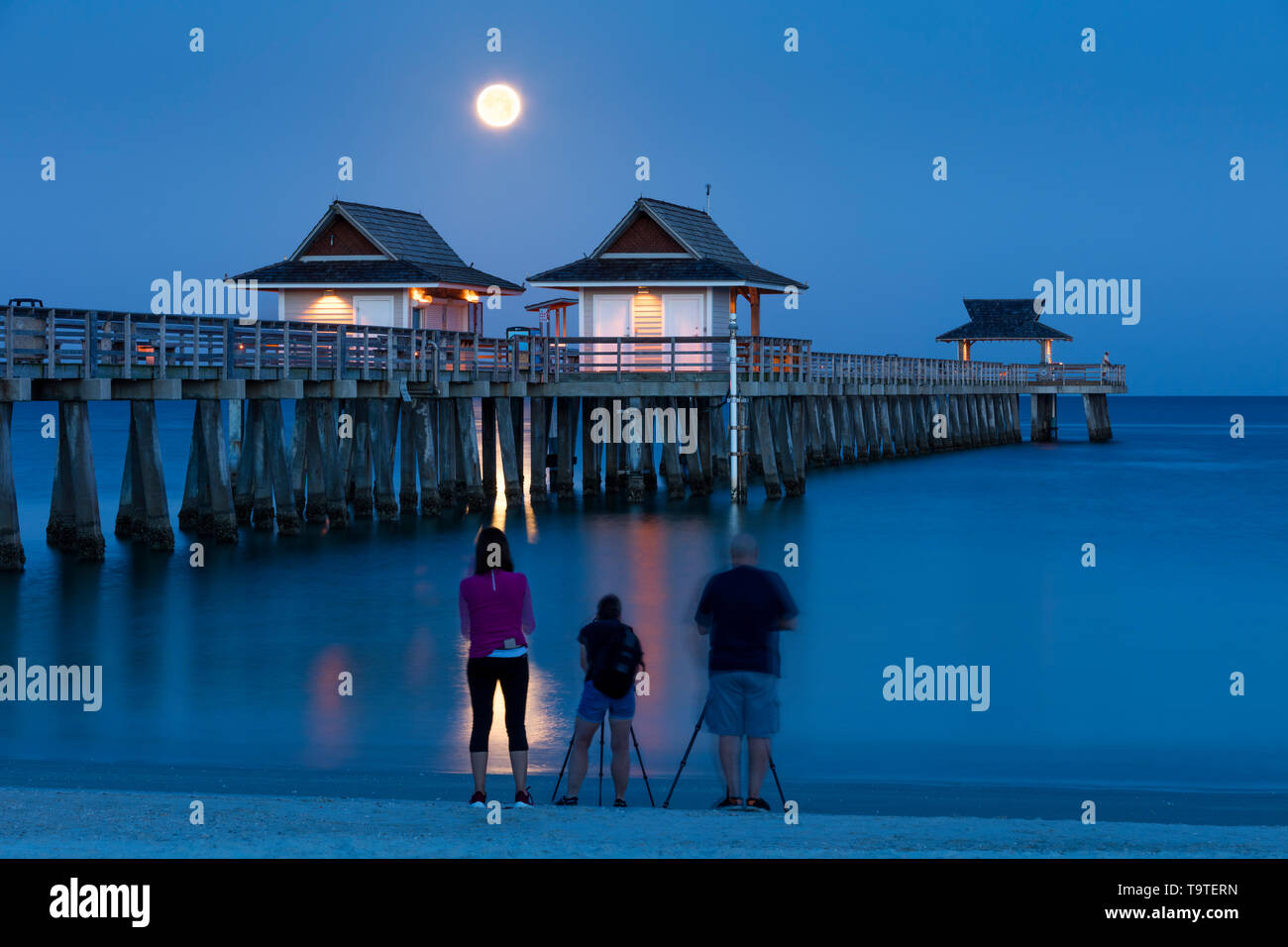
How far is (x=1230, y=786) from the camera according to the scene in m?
10.5

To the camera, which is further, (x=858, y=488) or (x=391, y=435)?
(x=858, y=488)

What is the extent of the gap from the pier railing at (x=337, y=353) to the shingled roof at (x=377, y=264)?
2.83m

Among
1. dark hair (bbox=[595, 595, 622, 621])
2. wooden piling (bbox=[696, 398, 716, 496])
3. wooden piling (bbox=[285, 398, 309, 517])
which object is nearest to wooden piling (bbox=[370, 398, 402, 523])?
wooden piling (bbox=[285, 398, 309, 517])

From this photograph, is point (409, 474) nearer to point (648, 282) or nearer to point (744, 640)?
point (648, 282)

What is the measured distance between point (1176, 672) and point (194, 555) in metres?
13.7

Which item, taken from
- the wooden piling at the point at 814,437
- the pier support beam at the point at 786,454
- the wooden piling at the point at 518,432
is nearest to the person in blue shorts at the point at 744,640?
the wooden piling at the point at 518,432

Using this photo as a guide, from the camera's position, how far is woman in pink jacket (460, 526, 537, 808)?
7785 mm

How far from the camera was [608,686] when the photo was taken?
8.30m

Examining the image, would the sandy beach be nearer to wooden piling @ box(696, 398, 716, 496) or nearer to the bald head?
the bald head

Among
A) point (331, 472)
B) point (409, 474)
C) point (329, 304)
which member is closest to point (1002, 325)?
point (329, 304)

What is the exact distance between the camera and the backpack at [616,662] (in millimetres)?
8242

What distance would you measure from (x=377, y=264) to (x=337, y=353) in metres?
8.62
